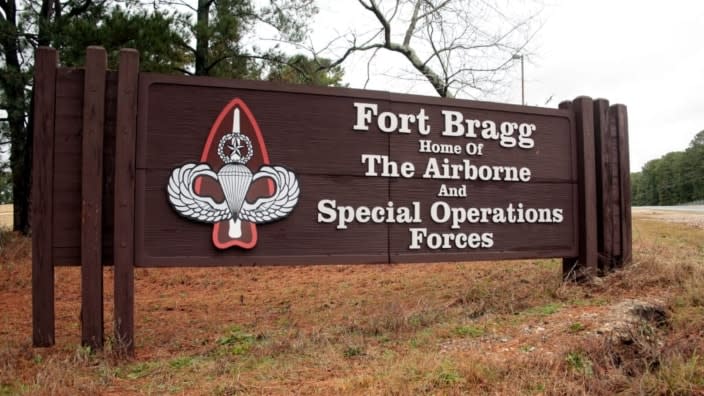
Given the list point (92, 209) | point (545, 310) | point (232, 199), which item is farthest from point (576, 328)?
point (92, 209)

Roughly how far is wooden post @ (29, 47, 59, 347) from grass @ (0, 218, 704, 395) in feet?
1.07

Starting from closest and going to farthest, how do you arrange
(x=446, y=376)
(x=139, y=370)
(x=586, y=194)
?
1. (x=446, y=376)
2. (x=139, y=370)
3. (x=586, y=194)

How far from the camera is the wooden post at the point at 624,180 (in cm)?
659

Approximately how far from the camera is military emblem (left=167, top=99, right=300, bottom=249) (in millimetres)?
4918

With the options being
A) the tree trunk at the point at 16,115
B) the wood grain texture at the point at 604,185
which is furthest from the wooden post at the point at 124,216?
the tree trunk at the point at 16,115

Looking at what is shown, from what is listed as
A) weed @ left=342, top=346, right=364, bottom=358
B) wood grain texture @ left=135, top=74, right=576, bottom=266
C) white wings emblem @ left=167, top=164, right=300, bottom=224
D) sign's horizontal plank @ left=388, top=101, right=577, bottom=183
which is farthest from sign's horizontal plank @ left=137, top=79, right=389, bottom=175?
weed @ left=342, top=346, right=364, bottom=358

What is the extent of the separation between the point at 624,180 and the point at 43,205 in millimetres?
6351

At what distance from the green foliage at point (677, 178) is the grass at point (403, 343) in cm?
8312

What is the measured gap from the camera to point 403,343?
4.50 meters

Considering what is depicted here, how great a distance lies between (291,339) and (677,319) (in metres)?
3.23

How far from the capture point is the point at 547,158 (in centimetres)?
641

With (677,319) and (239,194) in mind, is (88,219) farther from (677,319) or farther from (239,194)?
(677,319)

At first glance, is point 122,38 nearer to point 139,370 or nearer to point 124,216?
point 124,216

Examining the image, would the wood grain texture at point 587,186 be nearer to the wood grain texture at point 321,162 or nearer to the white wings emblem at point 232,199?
the wood grain texture at point 321,162
